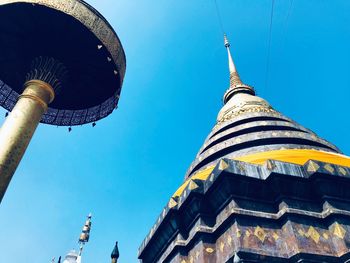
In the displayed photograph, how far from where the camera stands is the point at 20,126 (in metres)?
8.62

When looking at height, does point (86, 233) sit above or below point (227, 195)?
above

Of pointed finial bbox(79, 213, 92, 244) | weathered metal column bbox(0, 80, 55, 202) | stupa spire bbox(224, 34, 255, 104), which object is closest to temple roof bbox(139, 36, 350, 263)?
weathered metal column bbox(0, 80, 55, 202)

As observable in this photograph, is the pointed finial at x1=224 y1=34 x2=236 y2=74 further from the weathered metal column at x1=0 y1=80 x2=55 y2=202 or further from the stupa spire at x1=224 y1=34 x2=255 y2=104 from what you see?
the weathered metal column at x1=0 y1=80 x2=55 y2=202

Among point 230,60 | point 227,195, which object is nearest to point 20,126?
point 227,195

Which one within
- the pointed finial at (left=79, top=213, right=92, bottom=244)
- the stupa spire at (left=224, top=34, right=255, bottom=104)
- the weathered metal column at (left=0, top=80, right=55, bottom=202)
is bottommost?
the weathered metal column at (left=0, top=80, right=55, bottom=202)

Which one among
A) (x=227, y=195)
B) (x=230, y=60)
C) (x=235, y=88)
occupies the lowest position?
(x=227, y=195)

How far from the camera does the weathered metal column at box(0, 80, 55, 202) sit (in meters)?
7.91

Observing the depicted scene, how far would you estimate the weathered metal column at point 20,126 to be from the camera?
7.91 meters

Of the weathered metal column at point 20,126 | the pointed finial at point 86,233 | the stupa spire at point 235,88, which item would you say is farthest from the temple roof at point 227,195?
the pointed finial at point 86,233

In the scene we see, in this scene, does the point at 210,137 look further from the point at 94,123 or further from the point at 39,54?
the point at 39,54

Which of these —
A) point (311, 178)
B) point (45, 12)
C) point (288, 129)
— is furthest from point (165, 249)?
point (45, 12)

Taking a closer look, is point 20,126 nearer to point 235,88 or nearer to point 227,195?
point 227,195

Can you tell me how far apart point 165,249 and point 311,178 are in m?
4.33

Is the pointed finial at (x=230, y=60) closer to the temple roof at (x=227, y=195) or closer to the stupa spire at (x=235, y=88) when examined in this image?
the stupa spire at (x=235, y=88)
